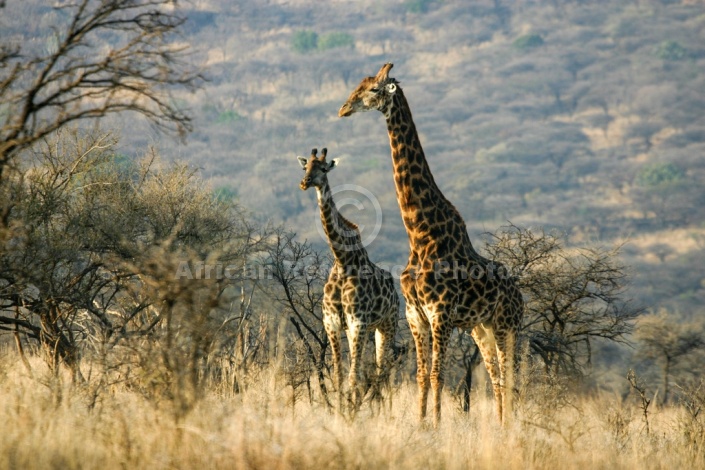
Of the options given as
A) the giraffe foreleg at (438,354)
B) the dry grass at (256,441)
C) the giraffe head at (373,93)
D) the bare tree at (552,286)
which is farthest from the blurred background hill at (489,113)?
the dry grass at (256,441)

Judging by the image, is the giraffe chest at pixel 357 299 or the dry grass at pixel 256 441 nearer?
the dry grass at pixel 256 441

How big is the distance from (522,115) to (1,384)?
5598 inches

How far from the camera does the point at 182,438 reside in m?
7.90

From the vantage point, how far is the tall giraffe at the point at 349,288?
1238cm

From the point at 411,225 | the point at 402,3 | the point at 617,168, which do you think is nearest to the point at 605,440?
the point at 411,225

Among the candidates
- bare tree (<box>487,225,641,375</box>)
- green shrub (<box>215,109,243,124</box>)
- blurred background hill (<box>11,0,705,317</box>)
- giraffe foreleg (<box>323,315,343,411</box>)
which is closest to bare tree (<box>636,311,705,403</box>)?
bare tree (<box>487,225,641,375</box>)

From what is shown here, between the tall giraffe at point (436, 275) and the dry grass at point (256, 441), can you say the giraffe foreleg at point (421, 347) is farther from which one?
the dry grass at point (256, 441)

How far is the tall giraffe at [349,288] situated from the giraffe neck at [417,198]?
993 millimetres

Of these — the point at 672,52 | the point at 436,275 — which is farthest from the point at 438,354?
the point at 672,52

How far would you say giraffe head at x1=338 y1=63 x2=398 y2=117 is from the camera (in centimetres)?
1161

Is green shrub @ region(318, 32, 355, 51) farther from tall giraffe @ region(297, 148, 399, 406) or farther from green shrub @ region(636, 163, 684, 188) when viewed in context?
tall giraffe @ region(297, 148, 399, 406)

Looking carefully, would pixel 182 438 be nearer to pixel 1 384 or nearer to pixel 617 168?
pixel 1 384

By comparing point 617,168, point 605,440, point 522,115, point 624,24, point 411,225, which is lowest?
point 605,440

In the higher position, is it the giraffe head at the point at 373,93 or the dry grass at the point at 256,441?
the giraffe head at the point at 373,93
